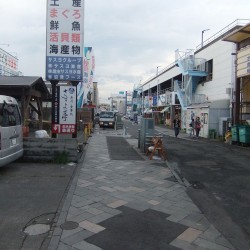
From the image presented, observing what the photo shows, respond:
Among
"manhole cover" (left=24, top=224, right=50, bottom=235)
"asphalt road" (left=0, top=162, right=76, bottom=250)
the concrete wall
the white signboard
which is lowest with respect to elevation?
"manhole cover" (left=24, top=224, right=50, bottom=235)

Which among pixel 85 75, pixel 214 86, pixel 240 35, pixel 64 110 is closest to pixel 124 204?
pixel 64 110

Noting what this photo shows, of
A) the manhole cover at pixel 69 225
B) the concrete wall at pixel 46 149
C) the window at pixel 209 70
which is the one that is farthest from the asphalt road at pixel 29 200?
the window at pixel 209 70

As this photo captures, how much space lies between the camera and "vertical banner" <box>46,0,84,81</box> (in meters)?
11.5

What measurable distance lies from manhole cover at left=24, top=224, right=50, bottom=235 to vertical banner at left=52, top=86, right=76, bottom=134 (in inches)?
273

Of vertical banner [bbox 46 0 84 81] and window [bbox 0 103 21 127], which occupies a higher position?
vertical banner [bbox 46 0 84 81]

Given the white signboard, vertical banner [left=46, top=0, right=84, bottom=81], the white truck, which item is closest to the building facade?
the white truck

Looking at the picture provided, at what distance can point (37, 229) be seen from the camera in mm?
4906

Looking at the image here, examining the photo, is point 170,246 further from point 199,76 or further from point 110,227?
point 199,76

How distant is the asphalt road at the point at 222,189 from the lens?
5332 mm

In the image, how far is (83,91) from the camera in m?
24.8

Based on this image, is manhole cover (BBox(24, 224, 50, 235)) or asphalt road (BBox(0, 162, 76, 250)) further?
manhole cover (BBox(24, 224, 50, 235))

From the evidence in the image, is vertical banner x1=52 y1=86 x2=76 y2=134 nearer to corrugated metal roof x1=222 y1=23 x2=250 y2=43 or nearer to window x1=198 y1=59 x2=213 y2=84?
corrugated metal roof x1=222 y1=23 x2=250 y2=43

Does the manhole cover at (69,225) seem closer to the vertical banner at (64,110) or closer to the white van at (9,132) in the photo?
the white van at (9,132)

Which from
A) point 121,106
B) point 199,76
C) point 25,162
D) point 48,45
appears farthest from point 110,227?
point 121,106
